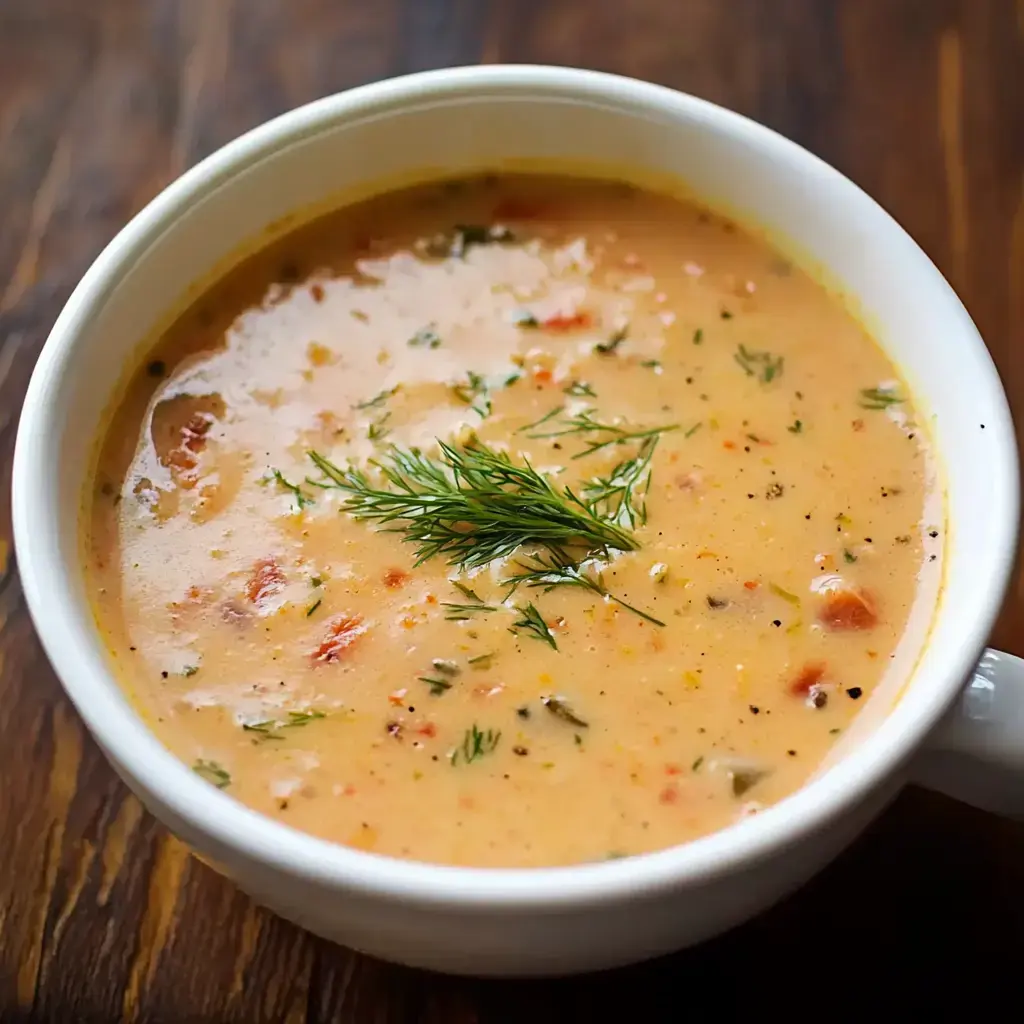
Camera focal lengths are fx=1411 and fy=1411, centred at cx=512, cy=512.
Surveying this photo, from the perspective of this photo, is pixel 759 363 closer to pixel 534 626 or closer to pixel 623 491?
pixel 623 491

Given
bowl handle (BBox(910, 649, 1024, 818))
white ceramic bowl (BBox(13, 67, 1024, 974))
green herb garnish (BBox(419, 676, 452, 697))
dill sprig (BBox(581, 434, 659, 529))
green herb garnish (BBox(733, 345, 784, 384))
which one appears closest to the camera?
white ceramic bowl (BBox(13, 67, 1024, 974))

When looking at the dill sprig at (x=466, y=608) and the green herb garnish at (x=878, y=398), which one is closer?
the dill sprig at (x=466, y=608)

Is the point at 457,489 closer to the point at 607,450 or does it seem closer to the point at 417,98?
the point at 607,450

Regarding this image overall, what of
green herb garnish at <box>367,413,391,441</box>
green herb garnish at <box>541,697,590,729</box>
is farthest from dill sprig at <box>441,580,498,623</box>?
green herb garnish at <box>367,413,391,441</box>

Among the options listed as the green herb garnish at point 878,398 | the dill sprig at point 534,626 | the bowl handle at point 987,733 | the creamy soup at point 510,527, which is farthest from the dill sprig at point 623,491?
the bowl handle at point 987,733

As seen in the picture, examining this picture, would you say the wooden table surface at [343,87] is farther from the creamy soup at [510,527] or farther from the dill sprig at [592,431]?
the dill sprig at [592,431]

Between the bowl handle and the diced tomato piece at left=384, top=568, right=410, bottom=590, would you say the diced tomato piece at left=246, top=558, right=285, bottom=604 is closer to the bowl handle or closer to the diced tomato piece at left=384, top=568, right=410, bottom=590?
the diced tomato piece at left=384, top=568, right=410, bottom=590
